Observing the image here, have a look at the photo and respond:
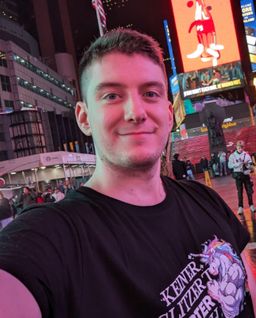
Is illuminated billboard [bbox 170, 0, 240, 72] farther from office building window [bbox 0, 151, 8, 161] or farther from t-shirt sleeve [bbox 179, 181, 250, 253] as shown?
t-shirt sleeve [bbox 179, 181, 250, 253]

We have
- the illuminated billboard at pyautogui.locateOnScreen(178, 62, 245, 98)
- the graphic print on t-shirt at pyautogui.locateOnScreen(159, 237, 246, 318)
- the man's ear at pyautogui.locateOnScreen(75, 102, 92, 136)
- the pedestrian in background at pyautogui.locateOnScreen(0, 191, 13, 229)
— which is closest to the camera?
the graphic print on t-shirt at pyautogui.locateOnScreen(159, 237, 246, 318)

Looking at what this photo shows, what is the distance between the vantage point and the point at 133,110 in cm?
149

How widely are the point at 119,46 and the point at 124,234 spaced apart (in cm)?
69

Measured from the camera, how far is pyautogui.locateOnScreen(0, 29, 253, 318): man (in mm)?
1181

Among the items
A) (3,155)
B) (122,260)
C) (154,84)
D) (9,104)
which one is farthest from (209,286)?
(9,104)

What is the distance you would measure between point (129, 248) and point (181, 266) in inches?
8.3

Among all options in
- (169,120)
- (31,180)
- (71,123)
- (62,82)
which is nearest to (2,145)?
(31,180)

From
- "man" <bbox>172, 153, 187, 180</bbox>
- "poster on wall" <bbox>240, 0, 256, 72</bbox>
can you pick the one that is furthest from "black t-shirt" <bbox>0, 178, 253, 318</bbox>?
"poster on wall" <bbox>240, 0, 256, 72</bbox>

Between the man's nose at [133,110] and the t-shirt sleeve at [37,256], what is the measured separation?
1.51ft

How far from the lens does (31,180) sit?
61.0m

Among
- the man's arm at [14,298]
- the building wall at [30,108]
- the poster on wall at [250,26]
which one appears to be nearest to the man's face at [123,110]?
the man's arm at [14,298]

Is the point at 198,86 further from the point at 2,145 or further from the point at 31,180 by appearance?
the point at 2,145

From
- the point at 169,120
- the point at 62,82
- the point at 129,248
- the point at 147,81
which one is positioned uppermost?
the point at 62,82

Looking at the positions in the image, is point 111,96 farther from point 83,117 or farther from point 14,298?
point 14,298
